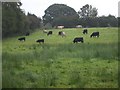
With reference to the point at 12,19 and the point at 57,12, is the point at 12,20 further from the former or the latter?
the point at 57,12

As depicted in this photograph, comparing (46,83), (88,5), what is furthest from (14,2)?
(88,5)

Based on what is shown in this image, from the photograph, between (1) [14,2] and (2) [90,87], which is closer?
(2) [90,87]

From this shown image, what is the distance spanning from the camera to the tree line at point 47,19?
49.2 metres

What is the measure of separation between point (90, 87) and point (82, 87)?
0.29m

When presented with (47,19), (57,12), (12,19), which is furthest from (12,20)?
(57,12)

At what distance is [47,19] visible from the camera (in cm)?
10012

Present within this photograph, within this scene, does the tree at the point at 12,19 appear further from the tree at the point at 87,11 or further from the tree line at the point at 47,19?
the tree at the point at 87,11

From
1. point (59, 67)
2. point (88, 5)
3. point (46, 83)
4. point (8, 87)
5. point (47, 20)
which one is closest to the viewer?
point (8, 87)

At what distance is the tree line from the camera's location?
→ 49.2 metres

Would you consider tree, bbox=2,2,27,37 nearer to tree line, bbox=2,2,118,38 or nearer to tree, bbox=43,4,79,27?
tree line, bbox=2,2,118,38

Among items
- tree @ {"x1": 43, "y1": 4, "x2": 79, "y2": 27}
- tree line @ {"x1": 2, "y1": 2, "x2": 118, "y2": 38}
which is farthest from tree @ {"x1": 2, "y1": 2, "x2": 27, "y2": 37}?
tree @ {"x1": 43, "y1": 4, "x2": 79, "y2": 27}

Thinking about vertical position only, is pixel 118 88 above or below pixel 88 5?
below

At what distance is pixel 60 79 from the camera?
9.38 meters

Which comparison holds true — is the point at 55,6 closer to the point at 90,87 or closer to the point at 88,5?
the point at 88,5
